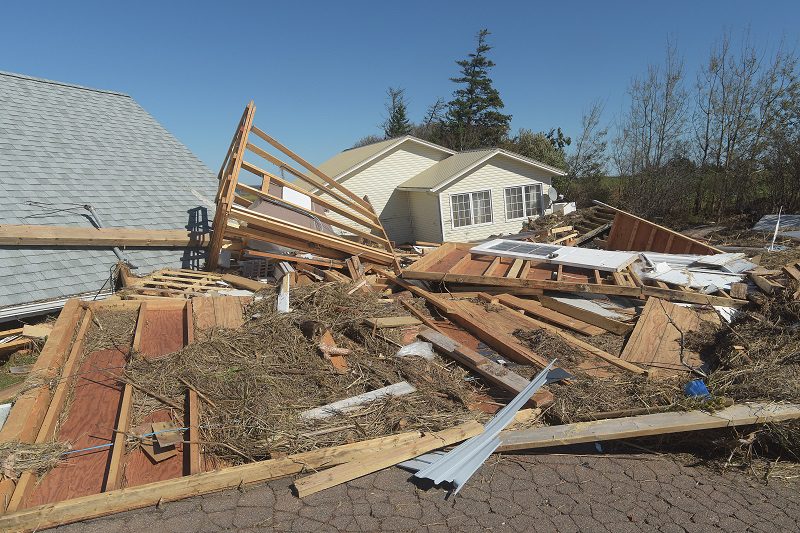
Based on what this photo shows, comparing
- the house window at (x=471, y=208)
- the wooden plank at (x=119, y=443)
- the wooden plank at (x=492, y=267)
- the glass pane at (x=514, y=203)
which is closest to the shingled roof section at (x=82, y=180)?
the wooden plank at (x=119, y=443)

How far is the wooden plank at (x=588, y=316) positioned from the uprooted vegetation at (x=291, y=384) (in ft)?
7.59

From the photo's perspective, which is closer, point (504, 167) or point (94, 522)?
point (94, 522)

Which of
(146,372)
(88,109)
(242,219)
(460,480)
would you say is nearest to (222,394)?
(146,372)

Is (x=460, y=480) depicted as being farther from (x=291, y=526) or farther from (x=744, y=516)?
(x=744, y=516)

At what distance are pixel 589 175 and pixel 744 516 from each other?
1063 inches

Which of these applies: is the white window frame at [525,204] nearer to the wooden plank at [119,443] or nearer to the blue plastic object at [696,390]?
the blue plastic object at [696,390]

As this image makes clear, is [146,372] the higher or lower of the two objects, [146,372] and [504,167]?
the lower

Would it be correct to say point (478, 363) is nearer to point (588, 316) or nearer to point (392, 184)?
point (588, 316)

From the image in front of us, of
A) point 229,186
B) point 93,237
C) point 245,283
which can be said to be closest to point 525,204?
point 245,283

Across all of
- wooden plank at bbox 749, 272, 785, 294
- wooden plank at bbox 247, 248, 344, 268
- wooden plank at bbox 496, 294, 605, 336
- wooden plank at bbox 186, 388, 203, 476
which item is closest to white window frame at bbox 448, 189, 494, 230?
wooden plank at bbox 247, 248, 344, 268

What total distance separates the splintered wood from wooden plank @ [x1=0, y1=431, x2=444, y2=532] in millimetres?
3001

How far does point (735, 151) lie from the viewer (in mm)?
20844

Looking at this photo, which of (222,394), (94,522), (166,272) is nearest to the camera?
(94,522)

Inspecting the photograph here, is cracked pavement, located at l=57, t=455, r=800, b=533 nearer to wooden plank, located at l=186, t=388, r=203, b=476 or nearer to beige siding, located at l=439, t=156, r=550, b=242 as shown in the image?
wooden plank, located at l=186, t=388, r=203, b=476
